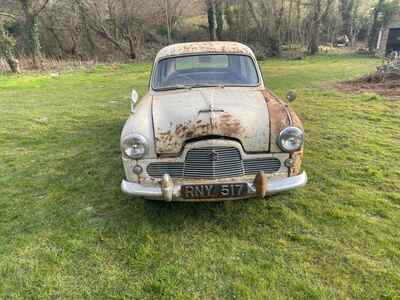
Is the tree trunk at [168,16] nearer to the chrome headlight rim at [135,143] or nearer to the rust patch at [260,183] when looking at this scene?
the chrome headlight rim at [135,143]

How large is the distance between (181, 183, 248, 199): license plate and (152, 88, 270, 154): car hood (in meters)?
0.38

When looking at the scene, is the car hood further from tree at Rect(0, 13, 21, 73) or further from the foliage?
the foliage

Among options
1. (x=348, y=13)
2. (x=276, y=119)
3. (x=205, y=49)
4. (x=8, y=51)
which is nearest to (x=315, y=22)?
(x=348, y=13)

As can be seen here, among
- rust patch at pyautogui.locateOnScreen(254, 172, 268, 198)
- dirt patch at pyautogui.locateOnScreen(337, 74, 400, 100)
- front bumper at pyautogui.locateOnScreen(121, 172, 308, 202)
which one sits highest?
rust patch at pyautogui.locateOnScreen(254, 172, 268, 198)

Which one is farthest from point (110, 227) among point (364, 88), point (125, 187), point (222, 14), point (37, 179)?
point (222, 14)

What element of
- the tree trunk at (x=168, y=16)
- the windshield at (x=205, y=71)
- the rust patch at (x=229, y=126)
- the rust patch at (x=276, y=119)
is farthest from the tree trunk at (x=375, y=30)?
the rust patch at (x=229, y=126)

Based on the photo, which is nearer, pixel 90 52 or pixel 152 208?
pixel 152 208

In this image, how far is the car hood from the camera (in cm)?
288

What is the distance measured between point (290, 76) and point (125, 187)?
36.1ft

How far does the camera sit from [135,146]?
2918 mm

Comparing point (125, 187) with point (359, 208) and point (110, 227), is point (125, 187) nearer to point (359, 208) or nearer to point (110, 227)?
point (110, 227)

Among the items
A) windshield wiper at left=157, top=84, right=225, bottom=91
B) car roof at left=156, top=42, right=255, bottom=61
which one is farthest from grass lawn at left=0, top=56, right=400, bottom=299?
car roof at left=156, top=42, right=255, bottom=61

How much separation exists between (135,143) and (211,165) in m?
0.77

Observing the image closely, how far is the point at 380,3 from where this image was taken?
23.3m
